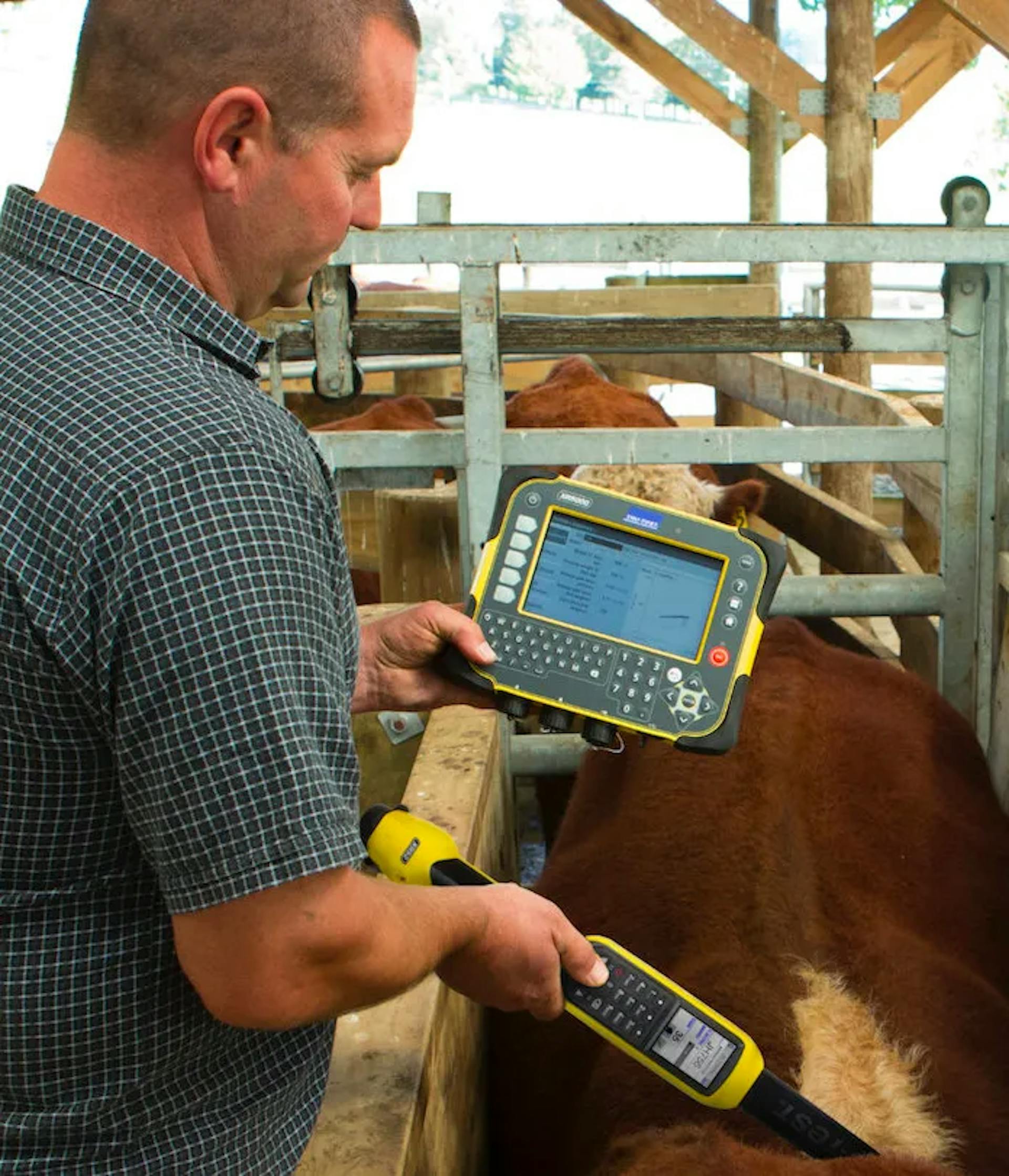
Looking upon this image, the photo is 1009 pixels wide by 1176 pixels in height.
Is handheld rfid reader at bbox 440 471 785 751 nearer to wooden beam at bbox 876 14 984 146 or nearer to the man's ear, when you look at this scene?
the man's ear

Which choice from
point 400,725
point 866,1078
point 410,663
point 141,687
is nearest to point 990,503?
point 400,725

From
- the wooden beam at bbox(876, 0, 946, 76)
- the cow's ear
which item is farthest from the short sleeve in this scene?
the wooden beam at bbox(876, 0, 946, 76)

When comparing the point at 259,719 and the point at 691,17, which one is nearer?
the point at 259,719

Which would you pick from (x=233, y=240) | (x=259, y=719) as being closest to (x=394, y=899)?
(x=259, y=719)

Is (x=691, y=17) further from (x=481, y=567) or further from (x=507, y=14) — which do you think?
(x=507, y=14)

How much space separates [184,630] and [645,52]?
754 cm

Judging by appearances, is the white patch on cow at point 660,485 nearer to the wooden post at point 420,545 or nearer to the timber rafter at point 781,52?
the wooden post at point 420,545

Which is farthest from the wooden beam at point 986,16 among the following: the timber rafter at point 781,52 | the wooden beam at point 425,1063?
the wooden beam at point 425,1063

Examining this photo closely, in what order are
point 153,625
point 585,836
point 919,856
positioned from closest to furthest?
point 153,625
point 919,856
point 585,836

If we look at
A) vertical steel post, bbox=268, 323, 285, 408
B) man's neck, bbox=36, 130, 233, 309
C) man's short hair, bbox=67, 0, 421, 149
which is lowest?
vertical steel post, bbox=268, 323, 285, 408

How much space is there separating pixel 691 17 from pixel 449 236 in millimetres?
3684

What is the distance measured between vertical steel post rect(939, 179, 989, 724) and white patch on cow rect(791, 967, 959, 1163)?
3.64ft

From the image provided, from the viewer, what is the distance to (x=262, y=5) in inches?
45.1

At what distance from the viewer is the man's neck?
1.17 meters
